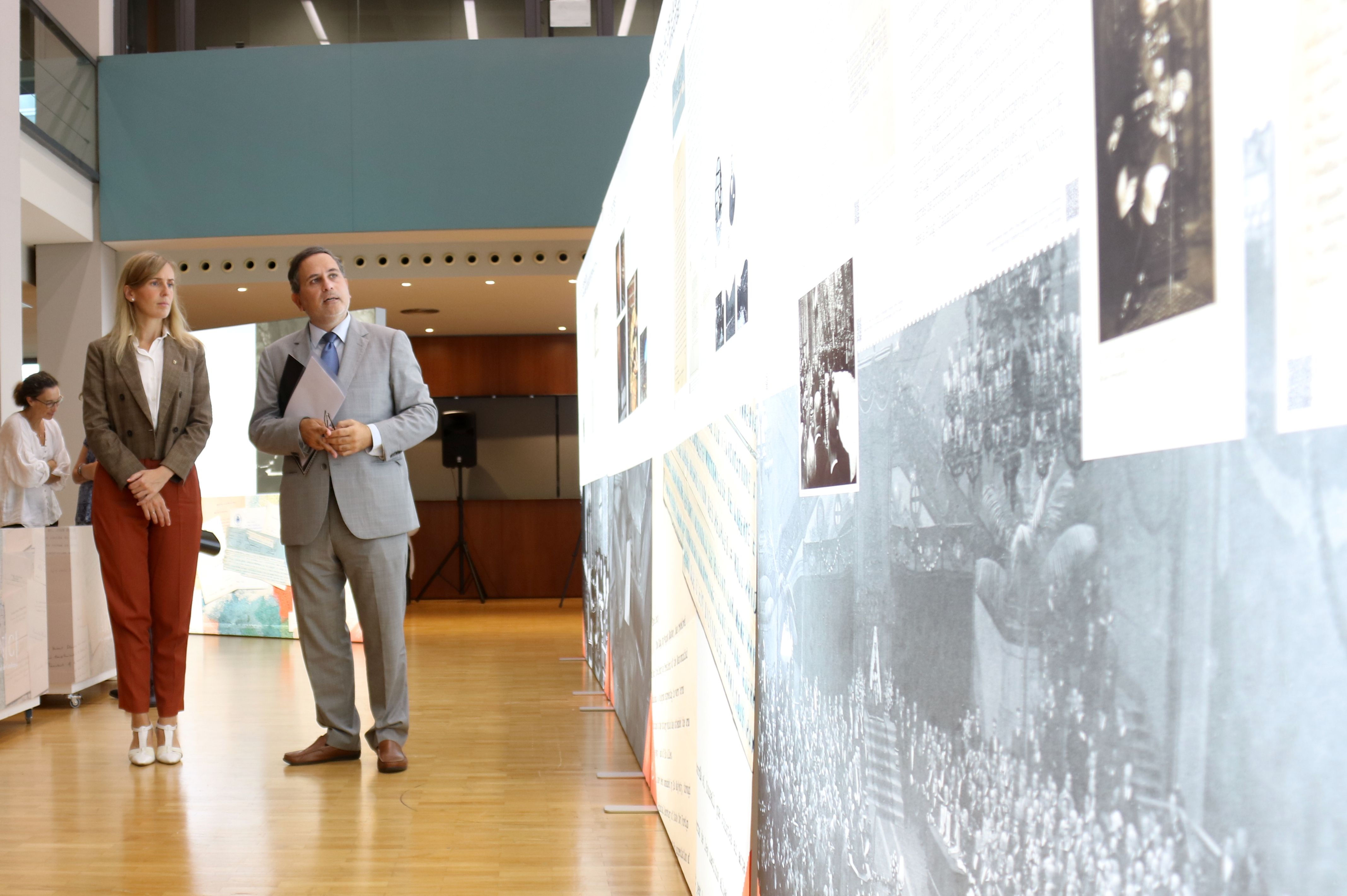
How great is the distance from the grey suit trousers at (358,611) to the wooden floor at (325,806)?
0.74 ft

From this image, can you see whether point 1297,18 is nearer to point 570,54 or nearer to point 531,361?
point 570,54

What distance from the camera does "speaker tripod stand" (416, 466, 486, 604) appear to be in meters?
9.94

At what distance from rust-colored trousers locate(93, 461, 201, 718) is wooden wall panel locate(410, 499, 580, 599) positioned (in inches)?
270

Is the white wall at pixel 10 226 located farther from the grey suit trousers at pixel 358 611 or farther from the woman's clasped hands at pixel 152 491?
the grey suit trousers at pixel 358 611

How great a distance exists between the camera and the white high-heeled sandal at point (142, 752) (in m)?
3.38

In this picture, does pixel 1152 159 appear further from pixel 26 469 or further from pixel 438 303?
pixel 438 303

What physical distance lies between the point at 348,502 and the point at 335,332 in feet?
1.72

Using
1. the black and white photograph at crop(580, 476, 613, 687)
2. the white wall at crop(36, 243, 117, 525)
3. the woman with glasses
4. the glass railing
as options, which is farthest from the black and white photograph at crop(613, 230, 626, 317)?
the white wall at crop(36, 243, 117, 525)

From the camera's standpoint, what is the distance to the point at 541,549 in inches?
405

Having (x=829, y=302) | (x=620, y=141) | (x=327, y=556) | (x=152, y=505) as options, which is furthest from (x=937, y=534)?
(x=620, y=141)

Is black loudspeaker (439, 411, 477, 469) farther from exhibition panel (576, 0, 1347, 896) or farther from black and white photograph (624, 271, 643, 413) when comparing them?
exhibition panel (576, 0, 1347, 896)

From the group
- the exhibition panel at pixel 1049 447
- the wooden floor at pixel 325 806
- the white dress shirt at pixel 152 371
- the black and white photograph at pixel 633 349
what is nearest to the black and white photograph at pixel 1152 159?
the exhibition panel at pixel 1049 447

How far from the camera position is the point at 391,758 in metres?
3.19

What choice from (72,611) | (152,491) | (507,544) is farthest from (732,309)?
(507,544)
